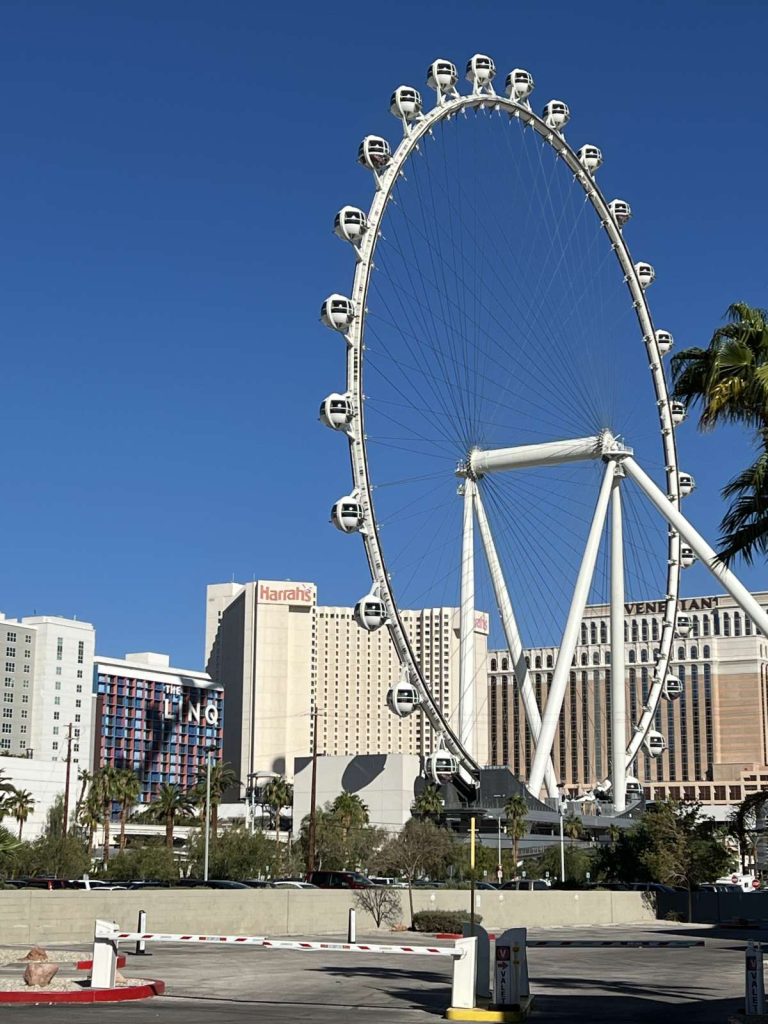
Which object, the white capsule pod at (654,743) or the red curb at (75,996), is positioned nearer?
the red curb at (75,996)

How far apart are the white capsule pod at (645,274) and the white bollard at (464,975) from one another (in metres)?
67.3

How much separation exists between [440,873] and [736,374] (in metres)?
71.4

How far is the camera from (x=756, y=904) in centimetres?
6669

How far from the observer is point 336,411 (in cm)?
6844

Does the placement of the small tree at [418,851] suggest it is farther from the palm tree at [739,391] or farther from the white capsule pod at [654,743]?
the palm tree at [739,391]

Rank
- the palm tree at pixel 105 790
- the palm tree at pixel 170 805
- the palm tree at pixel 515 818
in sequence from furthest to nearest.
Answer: the palm tree at pixel 105 790, the palm tree at pixel 170 805, the palm tree at pixel 515 818

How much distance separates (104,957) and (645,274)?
67620mm

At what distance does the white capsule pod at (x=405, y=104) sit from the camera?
229 feet

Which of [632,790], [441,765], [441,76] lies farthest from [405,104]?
[632,790]

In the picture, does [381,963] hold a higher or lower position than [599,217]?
lower

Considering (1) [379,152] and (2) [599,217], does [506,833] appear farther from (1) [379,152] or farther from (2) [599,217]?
(1) [379,152]

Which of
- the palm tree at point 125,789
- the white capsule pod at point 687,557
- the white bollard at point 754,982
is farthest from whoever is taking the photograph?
the palm tree at point 125,789

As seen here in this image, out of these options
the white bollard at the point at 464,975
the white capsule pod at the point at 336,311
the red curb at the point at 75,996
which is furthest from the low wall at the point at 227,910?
the white capsule pod at the point at 336,311

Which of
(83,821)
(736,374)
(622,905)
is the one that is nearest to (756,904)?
(622,905)
